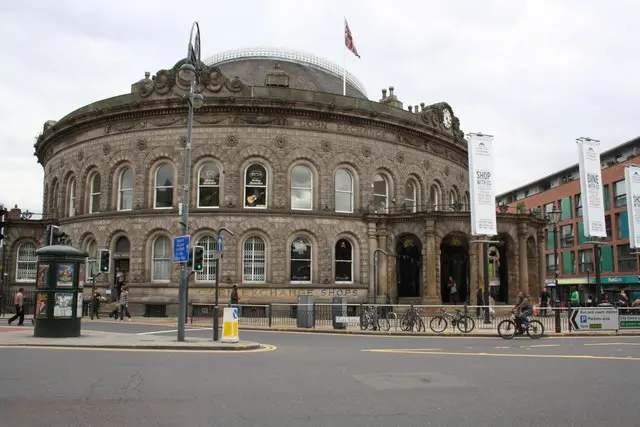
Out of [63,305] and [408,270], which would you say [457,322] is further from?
[63,305]

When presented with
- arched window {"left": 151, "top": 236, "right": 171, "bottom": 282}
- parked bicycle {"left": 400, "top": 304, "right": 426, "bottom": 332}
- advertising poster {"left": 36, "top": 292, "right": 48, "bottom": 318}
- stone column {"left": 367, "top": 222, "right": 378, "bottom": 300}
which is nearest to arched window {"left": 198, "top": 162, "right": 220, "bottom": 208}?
arched window {"left": 151, "top": 236, "right": 171, "bottom": 282}

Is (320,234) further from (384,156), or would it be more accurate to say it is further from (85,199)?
(85,199)

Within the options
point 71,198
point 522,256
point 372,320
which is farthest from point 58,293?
point 522,256

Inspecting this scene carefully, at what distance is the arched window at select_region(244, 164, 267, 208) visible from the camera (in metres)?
32.6

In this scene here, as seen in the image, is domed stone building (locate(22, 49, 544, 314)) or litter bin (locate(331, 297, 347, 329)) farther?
domed stone building (locate(22, 49, 544, 314))

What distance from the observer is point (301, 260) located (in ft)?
108

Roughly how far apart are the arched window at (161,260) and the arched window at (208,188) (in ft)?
9.26

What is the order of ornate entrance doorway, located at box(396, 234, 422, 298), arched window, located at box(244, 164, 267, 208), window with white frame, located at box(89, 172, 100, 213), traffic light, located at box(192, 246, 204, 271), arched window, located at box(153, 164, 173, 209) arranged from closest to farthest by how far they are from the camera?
1. traffic light, located at box(192, 246, 204, 271)
2. arched window, located at box(244, 164, 267, 208)
3. arched window, located at box(153, 164, 173, 209)
4. ornate entrance doorway, located at box(396, 234, 422, 298)
5. window with white frame, located at box(89, 172, 100, 213)

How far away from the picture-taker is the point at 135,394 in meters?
9.12

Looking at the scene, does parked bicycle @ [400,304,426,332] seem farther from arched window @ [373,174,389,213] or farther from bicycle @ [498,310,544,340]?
arched window @ [373,174,389,213]

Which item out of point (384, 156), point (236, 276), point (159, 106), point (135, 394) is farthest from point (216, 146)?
point (135, 394)

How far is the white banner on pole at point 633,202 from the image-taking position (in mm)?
30592

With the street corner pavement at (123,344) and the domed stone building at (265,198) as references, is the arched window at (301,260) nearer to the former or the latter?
the domed stone building at (265,198)

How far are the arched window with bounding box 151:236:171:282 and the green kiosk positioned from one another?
42.4 feet
